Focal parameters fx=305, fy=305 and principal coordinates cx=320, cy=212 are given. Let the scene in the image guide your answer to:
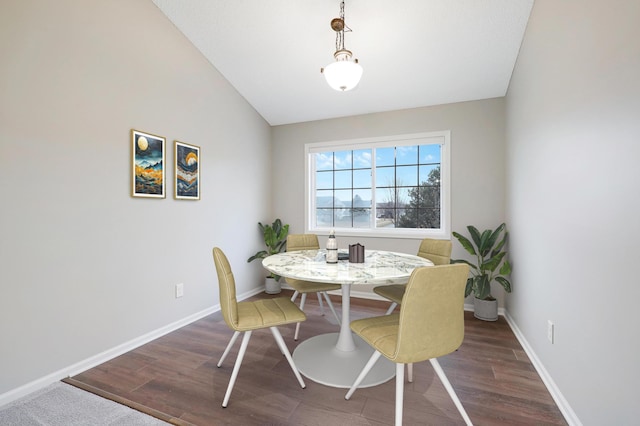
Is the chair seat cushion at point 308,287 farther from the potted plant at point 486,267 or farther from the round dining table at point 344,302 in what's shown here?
the potted plant at point 486,267

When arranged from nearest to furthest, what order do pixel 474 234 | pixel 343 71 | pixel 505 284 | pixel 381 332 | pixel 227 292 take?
pixel 381 332 < pixel 227 292 < pixel 343 71 < pixel 505 284 < pixel 474 234

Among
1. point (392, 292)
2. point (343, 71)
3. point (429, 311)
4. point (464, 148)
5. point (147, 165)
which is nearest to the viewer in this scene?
point (429, 311)

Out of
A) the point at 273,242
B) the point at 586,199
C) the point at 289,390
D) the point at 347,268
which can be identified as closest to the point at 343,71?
the point at 347,268

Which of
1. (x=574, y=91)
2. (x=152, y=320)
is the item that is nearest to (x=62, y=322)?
(x=152, y=320)

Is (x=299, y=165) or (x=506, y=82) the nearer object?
(x=506, y=82)

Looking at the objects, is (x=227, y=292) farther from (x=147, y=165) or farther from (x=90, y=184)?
(x=147, y=165)

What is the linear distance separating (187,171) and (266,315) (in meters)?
1.87

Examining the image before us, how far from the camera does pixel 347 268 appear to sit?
1995 mm

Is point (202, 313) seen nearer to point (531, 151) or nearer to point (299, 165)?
point (299, 165)

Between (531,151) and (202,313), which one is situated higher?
(531,151)

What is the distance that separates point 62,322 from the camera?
2.12 meters

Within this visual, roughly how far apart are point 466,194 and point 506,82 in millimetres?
1226

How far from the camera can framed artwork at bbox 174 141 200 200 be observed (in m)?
3.01

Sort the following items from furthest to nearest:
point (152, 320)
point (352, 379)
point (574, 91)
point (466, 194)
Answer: point (466, 194) < point (152, 320) < point (352, 379) < point (574, 91)
